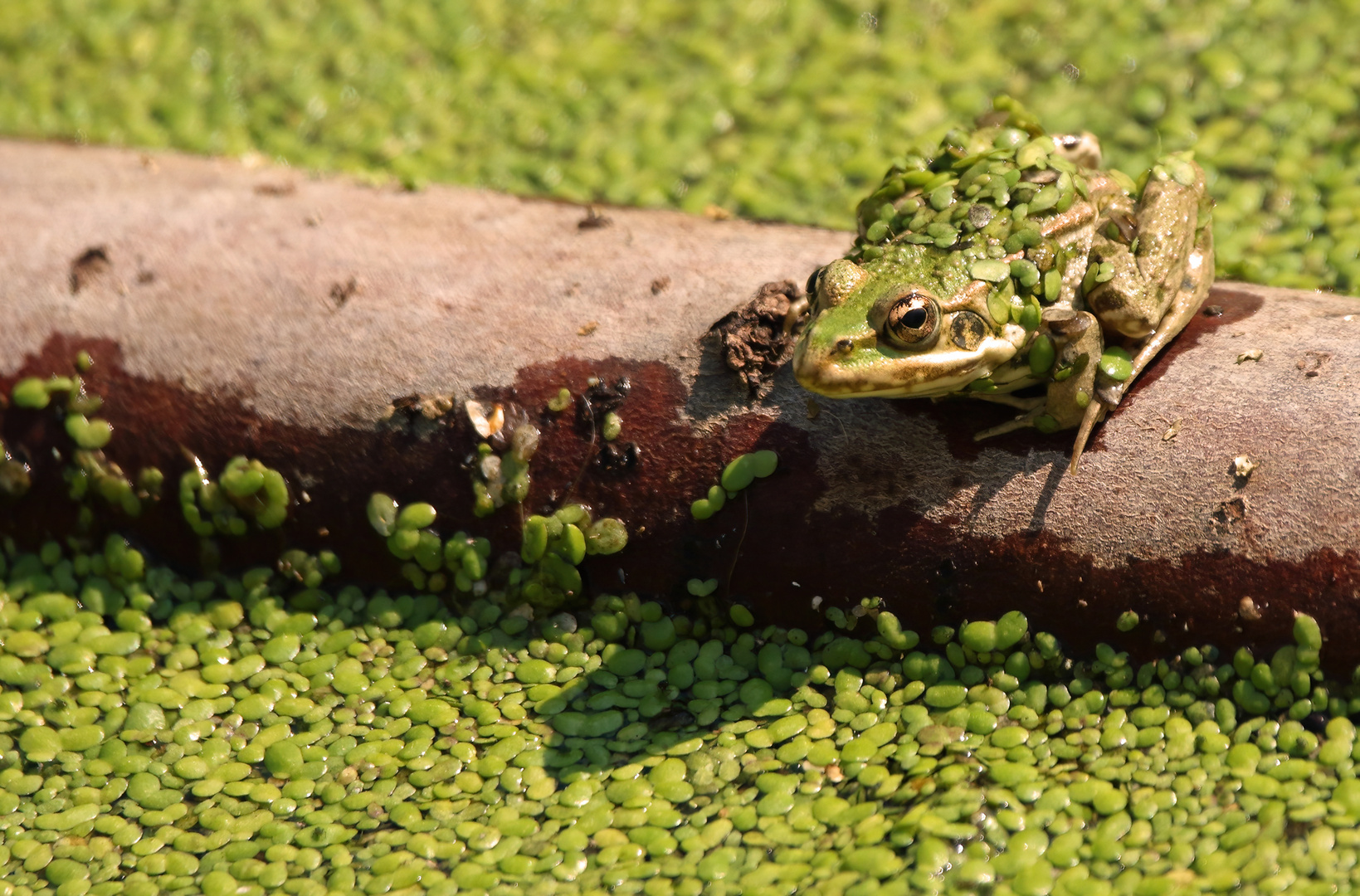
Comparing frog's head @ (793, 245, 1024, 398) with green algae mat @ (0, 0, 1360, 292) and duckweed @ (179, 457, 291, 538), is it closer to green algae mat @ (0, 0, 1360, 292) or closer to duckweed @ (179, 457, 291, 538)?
duckweed @ (179, 457, 291, 538)

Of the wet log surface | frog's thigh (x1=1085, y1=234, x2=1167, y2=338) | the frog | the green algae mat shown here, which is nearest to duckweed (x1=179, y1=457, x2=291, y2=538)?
the wet log surface

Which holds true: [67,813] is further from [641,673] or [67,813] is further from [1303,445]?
[1303,445]

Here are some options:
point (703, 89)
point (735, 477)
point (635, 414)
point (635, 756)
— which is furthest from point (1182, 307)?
point (703, 89)

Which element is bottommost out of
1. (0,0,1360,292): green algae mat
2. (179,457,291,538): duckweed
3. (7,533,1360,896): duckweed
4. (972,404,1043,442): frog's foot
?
(7,533,1360,896): duckweed

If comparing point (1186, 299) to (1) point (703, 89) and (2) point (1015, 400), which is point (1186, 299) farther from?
A: (1) point (703, 89)

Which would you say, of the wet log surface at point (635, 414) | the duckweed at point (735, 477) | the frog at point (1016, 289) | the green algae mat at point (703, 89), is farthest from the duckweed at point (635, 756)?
the green algae mat at point (703, 89)

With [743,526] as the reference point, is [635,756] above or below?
below
